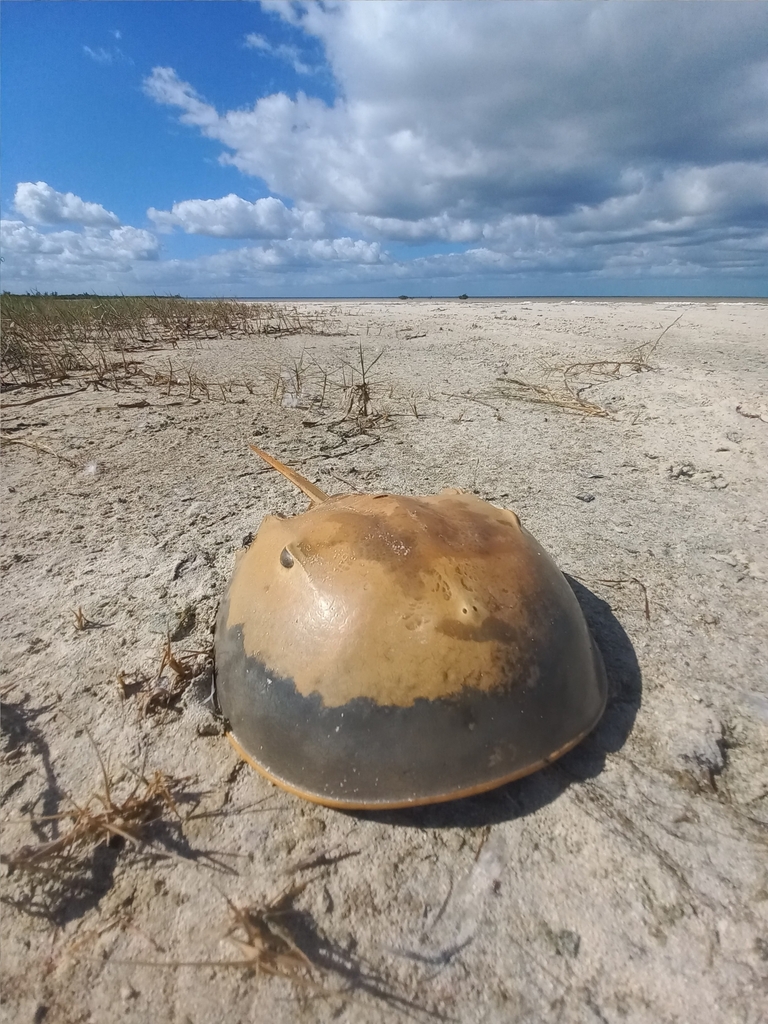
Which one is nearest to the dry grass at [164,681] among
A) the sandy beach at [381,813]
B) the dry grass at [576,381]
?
the sandy beach at [381,813]

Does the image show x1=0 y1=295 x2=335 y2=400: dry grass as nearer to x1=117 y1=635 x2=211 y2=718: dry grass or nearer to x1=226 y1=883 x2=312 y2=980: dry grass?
x1=117 y1=635 x2=211 y2=718: dry grass

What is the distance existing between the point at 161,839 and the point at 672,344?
644 centimetres

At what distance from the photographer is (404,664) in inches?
38.5

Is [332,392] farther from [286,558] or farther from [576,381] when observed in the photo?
[286,558]

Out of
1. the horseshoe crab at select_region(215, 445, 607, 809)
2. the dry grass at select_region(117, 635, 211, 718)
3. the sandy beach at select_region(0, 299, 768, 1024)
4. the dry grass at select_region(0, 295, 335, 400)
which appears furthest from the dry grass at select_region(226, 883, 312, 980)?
the dry grass at select_region(0, 295, 335, 400)

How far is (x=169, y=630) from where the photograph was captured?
1.67 metres

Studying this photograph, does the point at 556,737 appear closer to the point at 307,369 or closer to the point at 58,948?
the point at 58,948

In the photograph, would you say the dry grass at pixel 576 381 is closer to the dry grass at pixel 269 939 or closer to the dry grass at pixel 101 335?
the dry grass at pixel 101 335

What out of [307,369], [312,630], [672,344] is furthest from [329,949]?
[672,344]

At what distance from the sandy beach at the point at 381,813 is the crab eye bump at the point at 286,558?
491 millimetres

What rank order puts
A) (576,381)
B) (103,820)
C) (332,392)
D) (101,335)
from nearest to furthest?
(103,820), (332,392), (576,381), (101,335)

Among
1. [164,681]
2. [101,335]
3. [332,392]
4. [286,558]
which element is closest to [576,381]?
[332,392]

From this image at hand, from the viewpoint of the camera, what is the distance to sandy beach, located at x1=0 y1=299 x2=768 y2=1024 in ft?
2.92

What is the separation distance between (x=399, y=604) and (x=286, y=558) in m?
0.31
